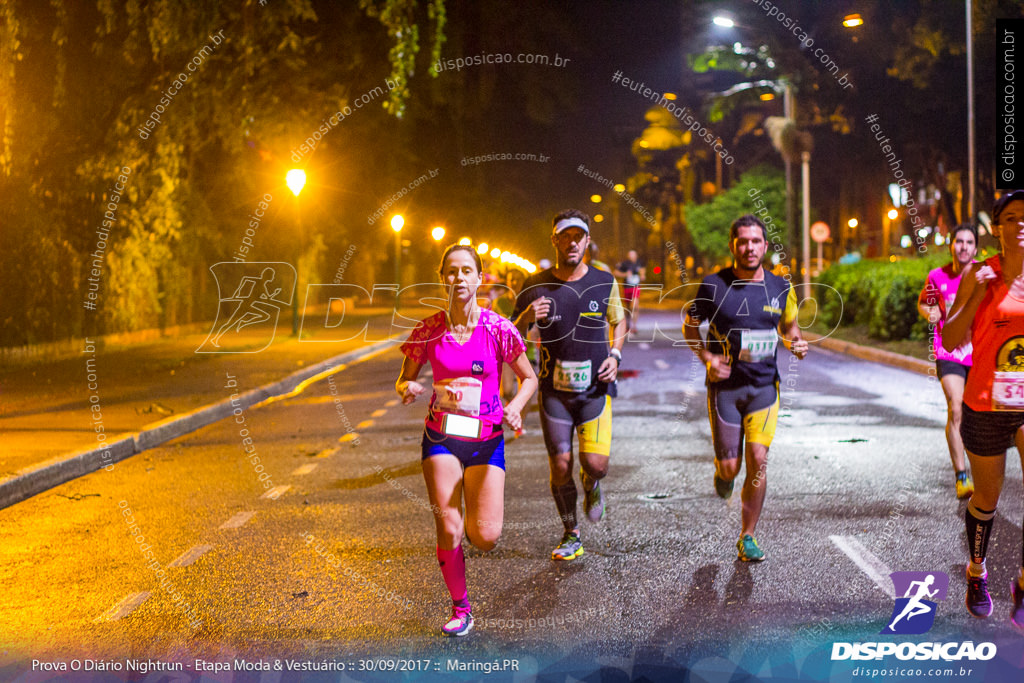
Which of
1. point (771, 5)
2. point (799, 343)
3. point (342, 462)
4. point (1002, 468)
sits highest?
point (771, 5)

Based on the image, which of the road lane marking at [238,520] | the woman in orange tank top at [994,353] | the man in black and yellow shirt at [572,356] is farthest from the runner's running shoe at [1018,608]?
the road lane marking at [238,520]

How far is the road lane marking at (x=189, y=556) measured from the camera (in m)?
6.48

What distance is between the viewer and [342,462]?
10.1 metres

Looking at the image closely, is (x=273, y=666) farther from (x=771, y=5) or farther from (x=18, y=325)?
(x=771, y=5)

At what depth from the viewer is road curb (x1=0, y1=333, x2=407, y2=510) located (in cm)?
878

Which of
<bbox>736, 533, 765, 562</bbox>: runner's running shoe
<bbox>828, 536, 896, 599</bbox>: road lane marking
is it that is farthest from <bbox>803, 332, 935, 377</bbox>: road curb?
<bbox>736, 533, 765, 562</bbox>: runner's running shoe

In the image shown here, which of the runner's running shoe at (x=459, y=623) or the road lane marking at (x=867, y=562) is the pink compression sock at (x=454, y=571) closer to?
the runner's running shoe at (x=459, y=623)

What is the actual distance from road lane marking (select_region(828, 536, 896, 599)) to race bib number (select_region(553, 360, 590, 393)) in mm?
1789

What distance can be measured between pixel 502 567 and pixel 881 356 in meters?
15.9

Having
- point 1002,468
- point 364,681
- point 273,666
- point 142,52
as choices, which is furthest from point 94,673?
point 142,52

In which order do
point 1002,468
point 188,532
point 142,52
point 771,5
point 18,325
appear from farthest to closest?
point 771,5
point 18,325
point 142,52
point 188,532
point 1002,468

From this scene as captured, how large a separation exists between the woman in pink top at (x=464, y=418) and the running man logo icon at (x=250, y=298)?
2244cm

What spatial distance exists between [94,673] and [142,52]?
14574 millimetres

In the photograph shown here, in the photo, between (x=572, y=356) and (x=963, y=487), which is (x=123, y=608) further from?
(x=963, y=487)
